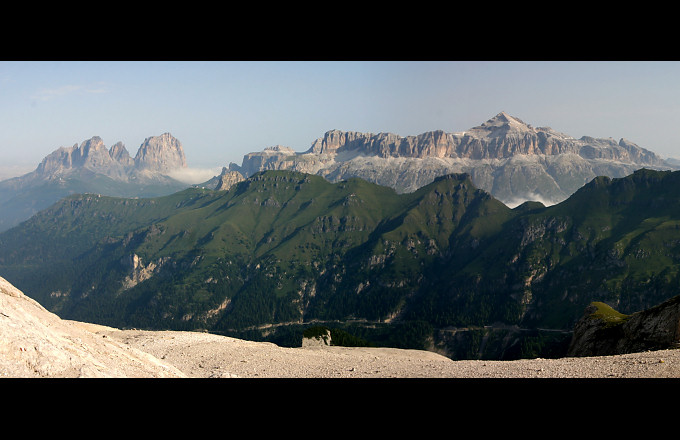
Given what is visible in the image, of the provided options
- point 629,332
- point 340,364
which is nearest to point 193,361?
point 340,364

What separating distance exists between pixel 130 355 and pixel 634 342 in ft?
194

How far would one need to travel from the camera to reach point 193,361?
48688 mm

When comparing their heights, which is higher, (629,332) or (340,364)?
(629,332)

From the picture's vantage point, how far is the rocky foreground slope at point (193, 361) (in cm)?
2286

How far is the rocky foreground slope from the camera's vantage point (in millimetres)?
22859

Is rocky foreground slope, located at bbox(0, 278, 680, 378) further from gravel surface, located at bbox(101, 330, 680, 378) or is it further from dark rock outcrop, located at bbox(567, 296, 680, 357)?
dark rock outcrop, located at bbox(567, 296, 680, 357)

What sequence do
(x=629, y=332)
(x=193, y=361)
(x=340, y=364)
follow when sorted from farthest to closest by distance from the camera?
(x=629, y=332)
(x=340, y=364)
(x=193, y=361)

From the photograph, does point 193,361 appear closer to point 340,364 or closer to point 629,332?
point 340,364

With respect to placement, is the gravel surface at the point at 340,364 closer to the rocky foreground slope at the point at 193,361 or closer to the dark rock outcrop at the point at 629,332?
the rocky foreground slope at the point at 193,361

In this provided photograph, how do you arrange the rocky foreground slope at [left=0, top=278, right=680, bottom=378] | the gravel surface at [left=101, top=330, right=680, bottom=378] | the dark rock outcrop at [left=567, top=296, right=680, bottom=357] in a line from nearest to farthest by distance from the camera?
the rocky foreground slope at [left=0, top=278, right=680, bottom=378], the gravel surface at [left=101, top=330, right=680, bottom=378], the dark rock outcrop at [left=567, top=296, right=680, bottom=357]

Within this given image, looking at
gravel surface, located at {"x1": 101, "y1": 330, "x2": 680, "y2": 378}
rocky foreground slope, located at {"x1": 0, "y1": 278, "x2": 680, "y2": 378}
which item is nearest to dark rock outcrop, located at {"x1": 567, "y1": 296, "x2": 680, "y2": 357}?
gravel surface, located at {"x1": 101, "y1": 330, "x2": 680, "y2": 378}
